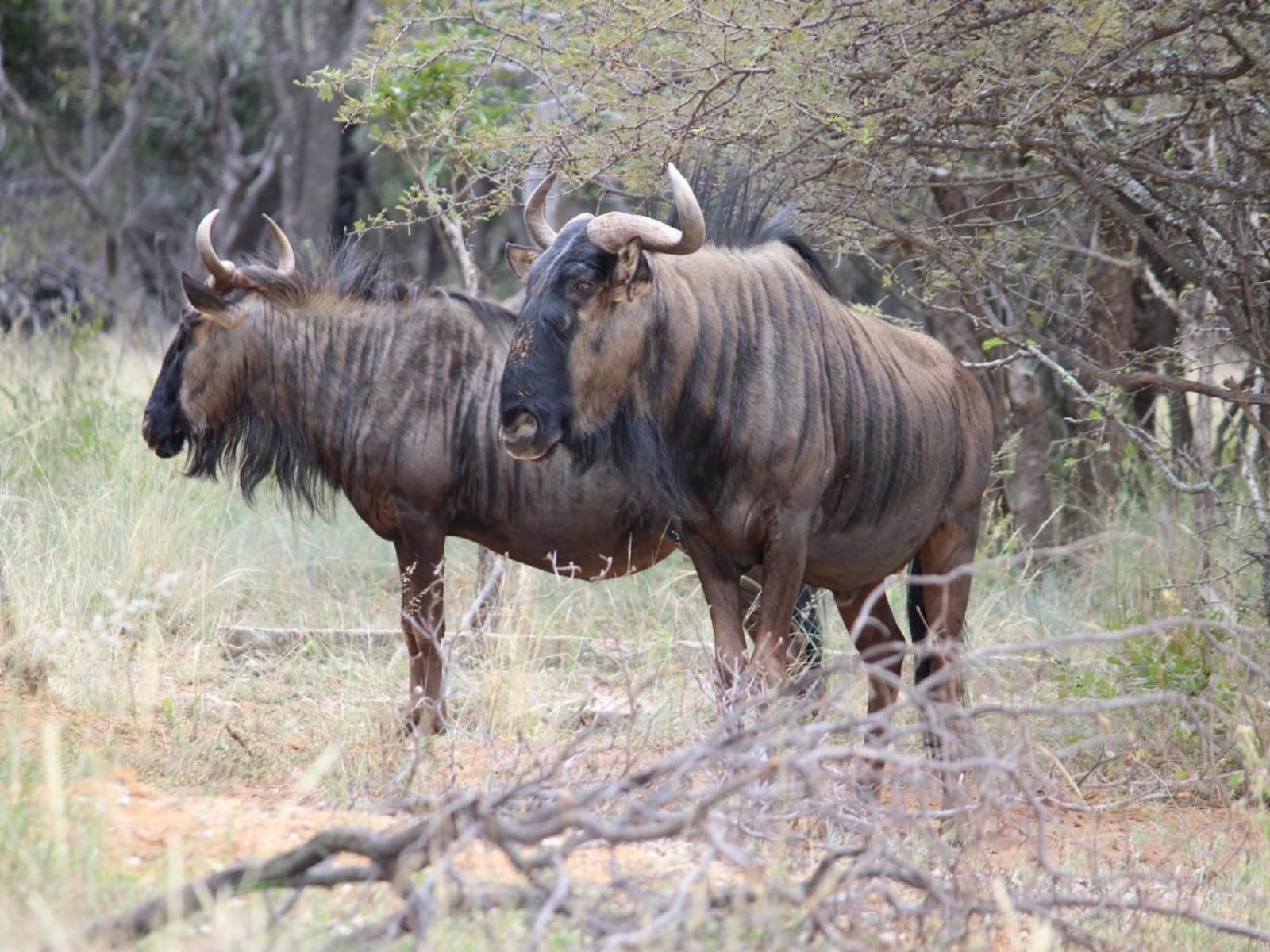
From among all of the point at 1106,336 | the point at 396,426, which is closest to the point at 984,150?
the point at 1106,336

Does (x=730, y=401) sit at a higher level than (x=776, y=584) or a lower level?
higher

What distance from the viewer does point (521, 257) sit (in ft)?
19.7

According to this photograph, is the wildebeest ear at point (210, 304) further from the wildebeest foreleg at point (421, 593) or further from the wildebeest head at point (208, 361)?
the wildebeest foreleg at point (421, 593)

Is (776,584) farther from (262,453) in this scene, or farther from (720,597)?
(262,453)

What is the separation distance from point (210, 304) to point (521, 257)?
1356 millimetres

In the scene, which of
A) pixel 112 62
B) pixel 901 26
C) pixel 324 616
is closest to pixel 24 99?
pixel 112 62

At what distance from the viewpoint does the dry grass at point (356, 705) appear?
3.56 metres

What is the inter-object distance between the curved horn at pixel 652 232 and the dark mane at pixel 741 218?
456 millimetres

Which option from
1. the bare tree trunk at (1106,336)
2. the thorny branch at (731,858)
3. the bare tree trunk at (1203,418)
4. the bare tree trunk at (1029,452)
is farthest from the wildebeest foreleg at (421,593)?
the bare tree trunk at (1029,452)

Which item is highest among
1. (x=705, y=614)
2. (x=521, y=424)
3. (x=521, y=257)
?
(x=521, y=257)

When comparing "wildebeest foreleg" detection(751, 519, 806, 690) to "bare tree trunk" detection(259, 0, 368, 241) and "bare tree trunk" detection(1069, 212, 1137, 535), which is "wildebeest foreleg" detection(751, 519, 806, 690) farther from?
"bare tree trunk" detection(259, 0, 368, 241)

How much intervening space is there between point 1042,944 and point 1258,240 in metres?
4.18

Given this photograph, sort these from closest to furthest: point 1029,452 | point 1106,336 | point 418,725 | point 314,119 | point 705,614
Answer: point 418,725, point 705,614, point 1106,336, point 1029,452, point 314,119

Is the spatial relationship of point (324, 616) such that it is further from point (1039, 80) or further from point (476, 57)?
point (1039, 80)
